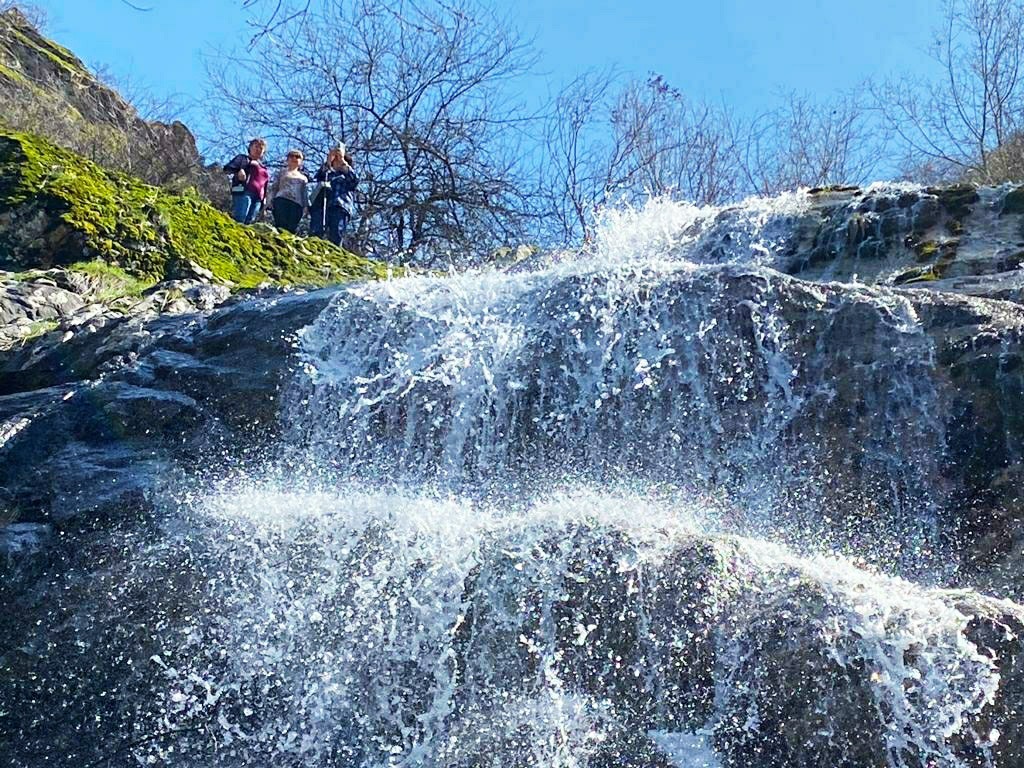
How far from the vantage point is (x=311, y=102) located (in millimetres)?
14945

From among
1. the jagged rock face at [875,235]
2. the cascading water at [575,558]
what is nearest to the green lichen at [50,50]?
the jagged rock face at [875,235]

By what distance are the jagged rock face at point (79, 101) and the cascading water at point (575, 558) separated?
7089mm

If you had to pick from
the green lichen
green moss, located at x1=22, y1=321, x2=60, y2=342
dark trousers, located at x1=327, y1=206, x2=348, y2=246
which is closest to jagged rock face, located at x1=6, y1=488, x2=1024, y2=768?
green moss, located at x1=22, y1=321, x2=60, y2=342

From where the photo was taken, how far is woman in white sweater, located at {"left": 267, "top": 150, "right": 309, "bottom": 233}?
33.3 ft

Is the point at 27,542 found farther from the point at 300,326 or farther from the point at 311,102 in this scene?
the point at 311,102

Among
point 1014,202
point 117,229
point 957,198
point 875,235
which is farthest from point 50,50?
point 1014,202

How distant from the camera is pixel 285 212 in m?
10.2

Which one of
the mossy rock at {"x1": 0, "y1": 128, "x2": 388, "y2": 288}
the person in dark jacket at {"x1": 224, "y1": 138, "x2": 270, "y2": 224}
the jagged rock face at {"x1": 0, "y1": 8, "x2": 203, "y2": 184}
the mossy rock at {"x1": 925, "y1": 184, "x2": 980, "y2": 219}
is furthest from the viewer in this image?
the jagged rock face at {"x1": 0, "y1": 8, "x2": 203, "y2": 184}

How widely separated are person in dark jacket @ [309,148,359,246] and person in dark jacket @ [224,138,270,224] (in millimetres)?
658

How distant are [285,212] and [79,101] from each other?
5.77 metres

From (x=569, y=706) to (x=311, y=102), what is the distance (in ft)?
42.9

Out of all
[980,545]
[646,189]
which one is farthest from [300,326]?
[646,189]

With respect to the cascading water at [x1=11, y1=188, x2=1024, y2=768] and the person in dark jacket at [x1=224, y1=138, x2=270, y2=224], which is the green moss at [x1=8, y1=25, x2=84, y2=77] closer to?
the person in dark jacket at [x1=224, y1=138, x2=270, y2=224]

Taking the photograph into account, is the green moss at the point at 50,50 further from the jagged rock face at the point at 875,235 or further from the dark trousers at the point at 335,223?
the jagged rock face at the point at 875,235
